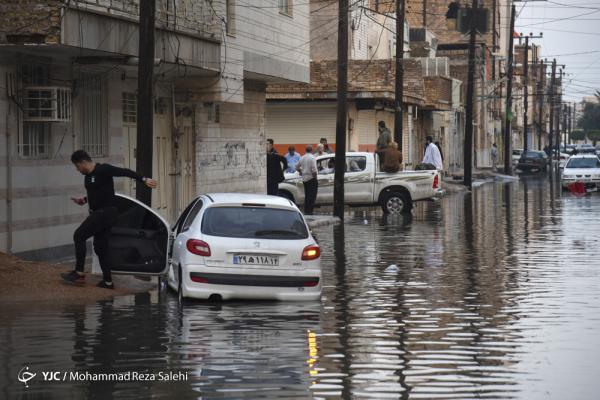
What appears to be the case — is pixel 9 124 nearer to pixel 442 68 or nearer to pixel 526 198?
pixel 526 198

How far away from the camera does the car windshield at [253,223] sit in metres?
15.0

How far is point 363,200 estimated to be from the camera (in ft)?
116

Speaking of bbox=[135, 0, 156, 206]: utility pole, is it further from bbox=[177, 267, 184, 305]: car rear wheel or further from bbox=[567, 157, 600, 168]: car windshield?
bbox=[567, 157, 600, 168]: car windshield

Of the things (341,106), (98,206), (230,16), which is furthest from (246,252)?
(341,106)

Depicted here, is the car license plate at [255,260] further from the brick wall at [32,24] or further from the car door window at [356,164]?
the car door window at [356,164]

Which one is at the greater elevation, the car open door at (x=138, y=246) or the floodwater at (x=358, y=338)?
the car open door at (x=138, y=246)

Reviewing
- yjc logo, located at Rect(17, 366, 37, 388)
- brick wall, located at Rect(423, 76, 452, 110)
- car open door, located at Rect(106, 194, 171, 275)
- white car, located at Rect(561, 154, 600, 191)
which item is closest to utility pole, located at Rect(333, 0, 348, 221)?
car open door, located at Rect(106, 194, 171, 275)

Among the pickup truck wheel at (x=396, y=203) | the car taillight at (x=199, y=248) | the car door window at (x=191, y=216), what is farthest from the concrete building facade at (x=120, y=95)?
the car taillight at (x=199, y=248)

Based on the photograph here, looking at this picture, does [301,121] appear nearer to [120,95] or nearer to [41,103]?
[120,95]

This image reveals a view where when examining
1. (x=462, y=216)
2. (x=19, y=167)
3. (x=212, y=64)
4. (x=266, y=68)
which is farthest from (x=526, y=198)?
(x=19, y=167)

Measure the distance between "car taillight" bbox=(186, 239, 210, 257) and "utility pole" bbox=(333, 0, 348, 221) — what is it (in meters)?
16.9

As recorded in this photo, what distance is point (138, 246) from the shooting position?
657 inches

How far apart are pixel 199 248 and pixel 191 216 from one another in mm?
1416

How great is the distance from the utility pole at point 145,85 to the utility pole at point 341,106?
11695 millimetres
